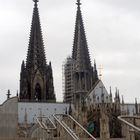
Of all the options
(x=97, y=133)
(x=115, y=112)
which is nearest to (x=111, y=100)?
(x=115, y=112)

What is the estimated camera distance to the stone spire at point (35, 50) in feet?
177

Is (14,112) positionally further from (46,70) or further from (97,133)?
(46,70)

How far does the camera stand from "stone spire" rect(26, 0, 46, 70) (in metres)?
54.0

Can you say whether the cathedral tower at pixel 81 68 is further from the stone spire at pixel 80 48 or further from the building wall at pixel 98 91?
the building wall at pixel 98 91

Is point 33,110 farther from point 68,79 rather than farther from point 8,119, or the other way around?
point 8,119

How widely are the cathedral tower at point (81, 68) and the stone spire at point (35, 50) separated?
4.61 m

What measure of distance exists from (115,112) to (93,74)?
13.5m

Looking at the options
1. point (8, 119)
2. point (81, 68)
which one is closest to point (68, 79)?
point (81, 68)

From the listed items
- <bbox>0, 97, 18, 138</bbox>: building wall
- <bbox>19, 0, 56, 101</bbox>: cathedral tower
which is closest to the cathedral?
<bbox>19, 0, 56, 101</bbox>: cathedral tower

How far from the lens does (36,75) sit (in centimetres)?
5338

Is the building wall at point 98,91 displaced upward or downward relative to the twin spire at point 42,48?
downward

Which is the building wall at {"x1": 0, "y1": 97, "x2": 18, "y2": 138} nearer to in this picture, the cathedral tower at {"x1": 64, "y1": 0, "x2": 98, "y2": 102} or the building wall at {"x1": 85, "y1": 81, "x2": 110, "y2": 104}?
the building wall at {"x1": 85, "y1": 81, "x2": 110, "y2": 104}

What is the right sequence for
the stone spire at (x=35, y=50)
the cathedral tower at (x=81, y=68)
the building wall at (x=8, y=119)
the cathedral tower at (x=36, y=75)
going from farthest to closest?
1. the cathedral tower at (x=81, y=68)
2. the stone spire at (x=35, y=50)
3. the cathedral tower at (x=36, y=75)
4. the building wall at (x=8, y=119)

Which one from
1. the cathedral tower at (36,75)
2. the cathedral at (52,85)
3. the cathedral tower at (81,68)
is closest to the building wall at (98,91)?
the cathedral at (52,85)
